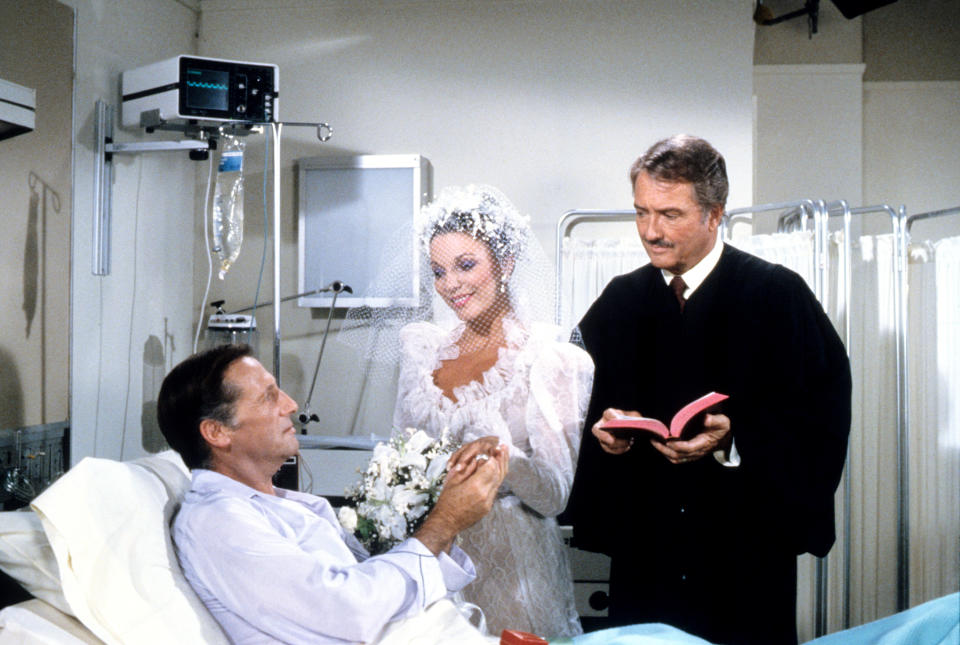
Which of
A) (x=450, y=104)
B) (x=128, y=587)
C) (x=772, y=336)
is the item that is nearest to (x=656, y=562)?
(x=772, y=336)

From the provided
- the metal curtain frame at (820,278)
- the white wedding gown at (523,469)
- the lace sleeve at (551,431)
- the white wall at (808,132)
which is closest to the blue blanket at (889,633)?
the white wedding gown at (523,469)

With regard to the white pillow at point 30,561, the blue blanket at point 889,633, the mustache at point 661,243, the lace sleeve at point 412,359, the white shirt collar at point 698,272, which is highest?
the mustache at point 661,243

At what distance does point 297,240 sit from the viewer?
14.3 ft

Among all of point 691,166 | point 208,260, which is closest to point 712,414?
point 691,166

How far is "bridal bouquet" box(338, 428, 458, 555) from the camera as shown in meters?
1.91

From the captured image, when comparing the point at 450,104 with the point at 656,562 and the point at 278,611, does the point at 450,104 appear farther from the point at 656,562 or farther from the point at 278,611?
the point at 278,611

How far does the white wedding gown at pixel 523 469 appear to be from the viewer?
2027 millimetres

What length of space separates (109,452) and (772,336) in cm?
258

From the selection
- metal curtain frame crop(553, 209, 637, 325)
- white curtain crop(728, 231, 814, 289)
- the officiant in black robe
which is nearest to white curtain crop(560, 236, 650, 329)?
metal curtain frame crop(553, 209, 637, 325)

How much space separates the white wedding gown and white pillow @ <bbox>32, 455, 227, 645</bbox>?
2.00 feet

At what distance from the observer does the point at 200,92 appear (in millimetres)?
3439

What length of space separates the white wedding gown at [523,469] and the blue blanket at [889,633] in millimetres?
205

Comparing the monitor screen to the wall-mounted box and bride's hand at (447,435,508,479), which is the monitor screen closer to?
the wall-mounted box

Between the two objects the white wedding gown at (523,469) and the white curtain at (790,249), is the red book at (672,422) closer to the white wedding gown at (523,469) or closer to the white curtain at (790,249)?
the white wedding gown at (523,469)
